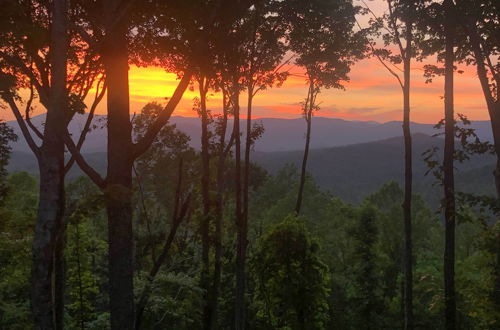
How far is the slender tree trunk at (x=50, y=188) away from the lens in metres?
5.36

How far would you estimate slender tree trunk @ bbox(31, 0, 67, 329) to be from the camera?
5359 mm

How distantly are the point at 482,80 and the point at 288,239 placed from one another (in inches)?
357

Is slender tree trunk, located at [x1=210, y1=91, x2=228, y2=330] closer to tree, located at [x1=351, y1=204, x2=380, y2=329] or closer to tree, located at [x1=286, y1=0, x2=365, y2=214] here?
tree, located at [x1=286, y1=0, x2=365, y2=214]

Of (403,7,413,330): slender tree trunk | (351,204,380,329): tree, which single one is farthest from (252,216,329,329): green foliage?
(351,204,380,329): tree

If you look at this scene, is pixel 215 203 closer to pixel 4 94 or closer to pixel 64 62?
pixel 4 94

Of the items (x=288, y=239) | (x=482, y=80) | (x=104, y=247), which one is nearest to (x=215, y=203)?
(x=288, y=239)

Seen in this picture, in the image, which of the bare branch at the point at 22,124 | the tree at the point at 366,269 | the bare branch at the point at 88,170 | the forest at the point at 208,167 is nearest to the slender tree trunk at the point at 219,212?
the forest at the point at 208,167

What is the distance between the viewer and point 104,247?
29625 mm

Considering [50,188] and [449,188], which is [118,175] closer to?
[50,188]

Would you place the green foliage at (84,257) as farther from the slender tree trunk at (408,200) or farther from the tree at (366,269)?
the tree at (366,269)

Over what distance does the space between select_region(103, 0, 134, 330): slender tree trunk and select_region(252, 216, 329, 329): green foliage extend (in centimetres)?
1198

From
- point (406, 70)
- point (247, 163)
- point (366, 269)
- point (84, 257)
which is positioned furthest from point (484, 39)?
point (84, 257)

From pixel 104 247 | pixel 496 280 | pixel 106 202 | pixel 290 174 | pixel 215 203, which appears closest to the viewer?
pixel 106 202

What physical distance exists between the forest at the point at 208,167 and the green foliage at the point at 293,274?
0.18 ft
